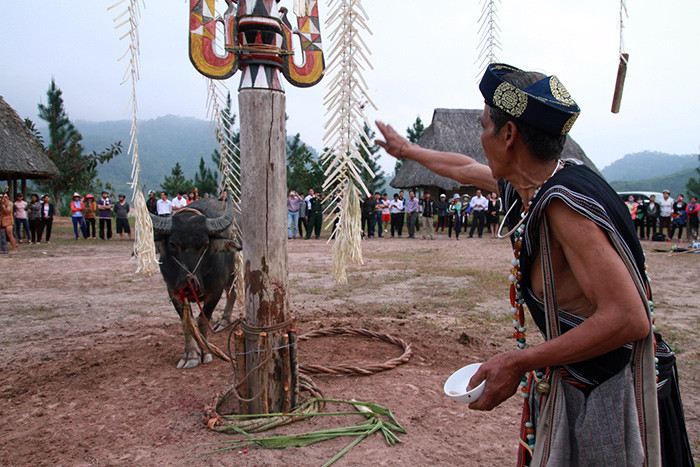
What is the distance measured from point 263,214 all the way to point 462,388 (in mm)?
1632

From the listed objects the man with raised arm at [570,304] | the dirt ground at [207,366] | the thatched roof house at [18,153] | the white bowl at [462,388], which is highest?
the thatched roof house at [18,153]

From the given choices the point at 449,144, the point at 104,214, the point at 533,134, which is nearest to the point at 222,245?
the point at 533,134

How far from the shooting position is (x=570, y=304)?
1418mm

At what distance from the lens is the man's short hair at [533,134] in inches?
55.7

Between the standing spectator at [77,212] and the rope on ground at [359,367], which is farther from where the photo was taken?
the standing spectator at [77,212]

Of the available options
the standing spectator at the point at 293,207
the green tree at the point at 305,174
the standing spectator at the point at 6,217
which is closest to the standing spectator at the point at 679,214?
the green tree at the point at 305,174

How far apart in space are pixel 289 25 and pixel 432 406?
286 cm

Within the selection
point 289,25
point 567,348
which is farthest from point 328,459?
point 289,25

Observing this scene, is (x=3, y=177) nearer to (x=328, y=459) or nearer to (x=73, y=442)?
(x=73, y=442)

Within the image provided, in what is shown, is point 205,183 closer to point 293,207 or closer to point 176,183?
point 176,183

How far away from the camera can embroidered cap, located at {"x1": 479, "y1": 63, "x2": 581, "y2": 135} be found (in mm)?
1342

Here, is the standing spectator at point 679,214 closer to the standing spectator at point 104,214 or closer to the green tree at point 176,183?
the standing spectator at point 104,214

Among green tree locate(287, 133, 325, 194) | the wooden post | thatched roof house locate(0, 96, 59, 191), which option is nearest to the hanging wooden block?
the wooden post

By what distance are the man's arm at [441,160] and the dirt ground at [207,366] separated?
1.63m
